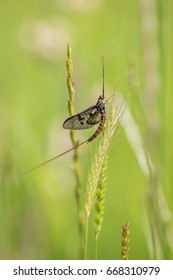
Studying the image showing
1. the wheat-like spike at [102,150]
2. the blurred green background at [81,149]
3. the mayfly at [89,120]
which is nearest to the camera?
the wheat-like spike at [102,150]

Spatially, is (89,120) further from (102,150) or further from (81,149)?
(81,149)

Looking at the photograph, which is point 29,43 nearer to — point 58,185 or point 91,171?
point 58,185

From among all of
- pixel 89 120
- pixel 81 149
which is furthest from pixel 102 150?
pixel 81 149

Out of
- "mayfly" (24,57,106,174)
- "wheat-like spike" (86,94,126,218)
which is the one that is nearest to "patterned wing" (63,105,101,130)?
"mayfly" (24,57,106,174)

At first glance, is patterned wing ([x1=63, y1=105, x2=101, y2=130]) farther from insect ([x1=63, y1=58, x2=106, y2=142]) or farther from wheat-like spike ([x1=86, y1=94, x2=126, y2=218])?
wheat-like spike ([x1=86, y1=94, x2=126, y2=218])

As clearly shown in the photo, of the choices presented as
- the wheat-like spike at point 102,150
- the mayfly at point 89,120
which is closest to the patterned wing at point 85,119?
the mayfly at point 89,120

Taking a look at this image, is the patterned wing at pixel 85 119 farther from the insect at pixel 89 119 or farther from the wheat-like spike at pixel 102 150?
the wheat-like spike at pixel 102 150
